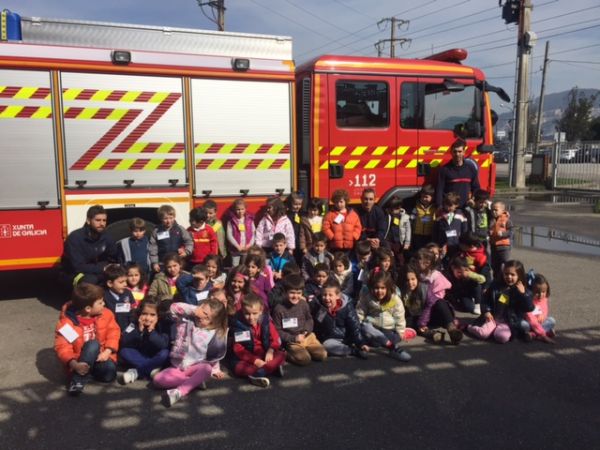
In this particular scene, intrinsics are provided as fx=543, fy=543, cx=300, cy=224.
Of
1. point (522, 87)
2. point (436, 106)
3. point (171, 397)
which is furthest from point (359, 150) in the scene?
point (522, 87)

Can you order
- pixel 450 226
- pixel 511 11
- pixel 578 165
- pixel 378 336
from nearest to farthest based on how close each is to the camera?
pixel 378 336 < pixel 450 226 < pixel 511 11 < pixel 578 165

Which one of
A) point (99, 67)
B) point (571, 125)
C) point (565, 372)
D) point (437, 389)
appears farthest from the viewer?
point (571, 125)

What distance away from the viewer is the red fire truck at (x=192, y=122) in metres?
5.53

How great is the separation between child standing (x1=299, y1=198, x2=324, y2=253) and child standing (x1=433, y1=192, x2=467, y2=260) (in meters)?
1.39

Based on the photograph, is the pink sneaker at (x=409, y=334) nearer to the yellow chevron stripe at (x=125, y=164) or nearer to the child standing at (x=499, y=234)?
the child standing at (x=499, y=234)

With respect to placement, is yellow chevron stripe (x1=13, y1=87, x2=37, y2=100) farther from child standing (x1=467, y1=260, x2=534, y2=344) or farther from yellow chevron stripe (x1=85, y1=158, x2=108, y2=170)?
child standing (x1=467, y1=260, x2=534, y2=344)

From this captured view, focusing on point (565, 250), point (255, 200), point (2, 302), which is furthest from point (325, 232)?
point (565, 250)

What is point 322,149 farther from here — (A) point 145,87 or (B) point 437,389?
(B) point 437,389

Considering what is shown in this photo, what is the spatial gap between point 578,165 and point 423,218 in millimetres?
18491

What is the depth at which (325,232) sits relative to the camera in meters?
6.29

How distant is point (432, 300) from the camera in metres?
5.38

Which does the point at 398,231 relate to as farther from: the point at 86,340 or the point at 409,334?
the point at 86,340

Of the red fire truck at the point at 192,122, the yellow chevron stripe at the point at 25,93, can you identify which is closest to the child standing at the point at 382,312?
the red fire truck at the point at 192,122

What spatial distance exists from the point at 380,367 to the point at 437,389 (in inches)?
22.4
